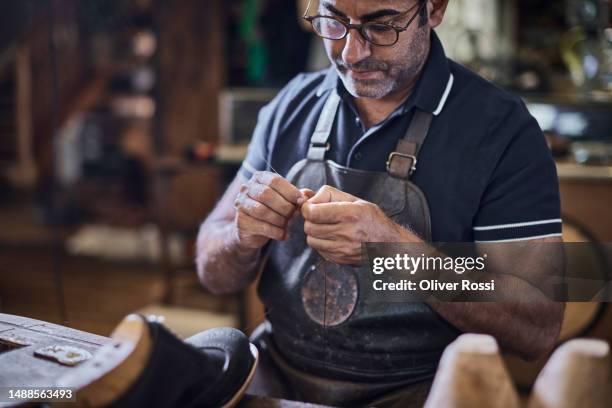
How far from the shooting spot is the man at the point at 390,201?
159cm

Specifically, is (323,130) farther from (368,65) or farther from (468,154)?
(468,154)

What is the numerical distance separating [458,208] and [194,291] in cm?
360

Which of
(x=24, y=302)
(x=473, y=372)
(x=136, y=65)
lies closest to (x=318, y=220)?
(x=473, y=372)

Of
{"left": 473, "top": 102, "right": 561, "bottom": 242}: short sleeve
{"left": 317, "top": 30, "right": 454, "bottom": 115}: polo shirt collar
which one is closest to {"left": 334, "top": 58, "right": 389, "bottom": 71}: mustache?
{"left": 317, "top": 30, "right": 454, "bottom": 115}: polo shirt collar

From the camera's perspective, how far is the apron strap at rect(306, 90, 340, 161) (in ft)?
5.94

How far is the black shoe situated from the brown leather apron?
51cm

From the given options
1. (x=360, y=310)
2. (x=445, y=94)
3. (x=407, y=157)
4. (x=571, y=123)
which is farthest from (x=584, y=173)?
(x=360, y=310)

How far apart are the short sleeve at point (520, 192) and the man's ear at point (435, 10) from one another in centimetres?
29

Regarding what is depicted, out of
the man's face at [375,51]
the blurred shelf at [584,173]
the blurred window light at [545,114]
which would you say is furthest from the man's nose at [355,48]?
the blurred window light at [545,114]

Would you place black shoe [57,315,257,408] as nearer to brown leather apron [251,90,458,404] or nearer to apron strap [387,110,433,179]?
brown leather apron [251,90,458,404]

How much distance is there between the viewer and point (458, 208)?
1.68m

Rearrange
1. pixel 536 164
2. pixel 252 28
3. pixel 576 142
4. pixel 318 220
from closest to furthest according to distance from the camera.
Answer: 1. pixel 318 220
2. pixel 536 164
3. pixel 576 142
4. pixel 252 28

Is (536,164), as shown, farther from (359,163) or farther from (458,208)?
(359,163)

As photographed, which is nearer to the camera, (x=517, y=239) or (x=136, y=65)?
(x=517, y=239)
